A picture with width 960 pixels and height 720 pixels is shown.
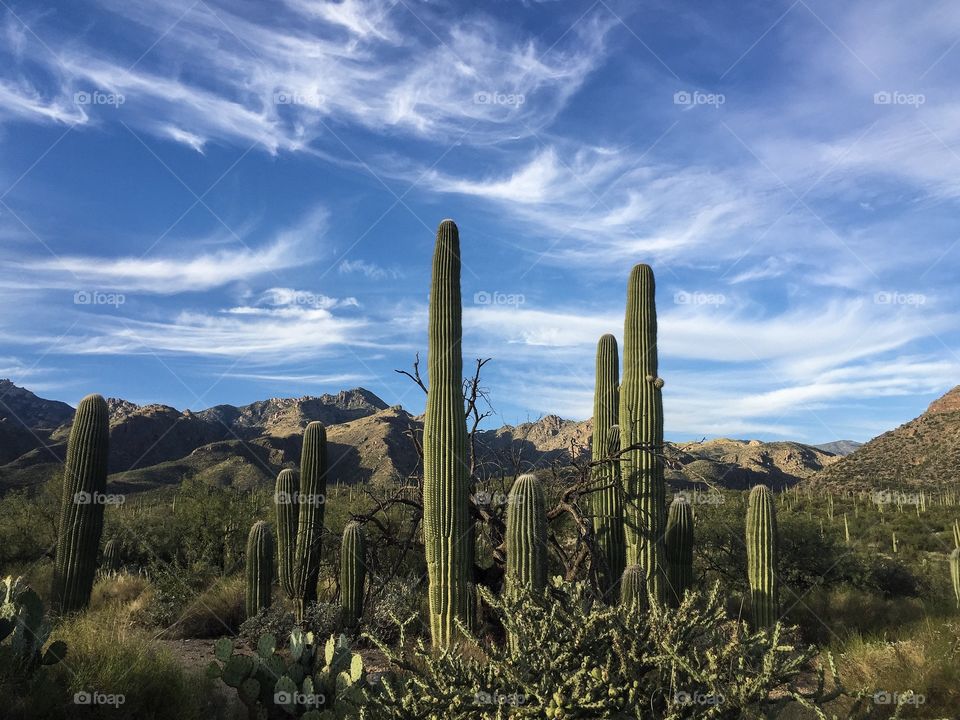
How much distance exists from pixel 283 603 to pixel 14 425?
78288 millimetres

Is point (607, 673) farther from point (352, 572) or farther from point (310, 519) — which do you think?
point (310, 519)

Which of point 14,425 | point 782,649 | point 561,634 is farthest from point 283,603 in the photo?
point 14,425

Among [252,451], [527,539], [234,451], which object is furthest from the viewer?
[234,451]

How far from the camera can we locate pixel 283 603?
36.3ft

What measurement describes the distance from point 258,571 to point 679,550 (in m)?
6.37

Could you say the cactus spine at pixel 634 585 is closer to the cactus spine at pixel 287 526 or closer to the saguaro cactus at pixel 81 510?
the cactus spine at pixel 287 526

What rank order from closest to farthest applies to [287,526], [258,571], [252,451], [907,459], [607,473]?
[607,473] < [258,571] < [287,526] < [907,459] < [252,451]

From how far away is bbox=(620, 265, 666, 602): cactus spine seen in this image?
29.9ft

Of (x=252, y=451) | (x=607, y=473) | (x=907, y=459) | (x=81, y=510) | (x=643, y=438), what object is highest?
(x=252, y=451)

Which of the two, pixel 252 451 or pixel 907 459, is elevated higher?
pixel 252 451

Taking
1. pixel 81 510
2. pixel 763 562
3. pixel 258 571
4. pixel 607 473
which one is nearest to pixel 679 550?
pixel 763 562

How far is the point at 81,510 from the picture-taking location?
37.9 ft

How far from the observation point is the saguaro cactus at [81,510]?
11.4 meters

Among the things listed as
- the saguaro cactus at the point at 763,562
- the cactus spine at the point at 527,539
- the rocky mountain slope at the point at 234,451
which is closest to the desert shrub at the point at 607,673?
the cactus spine at the point at 527,539
